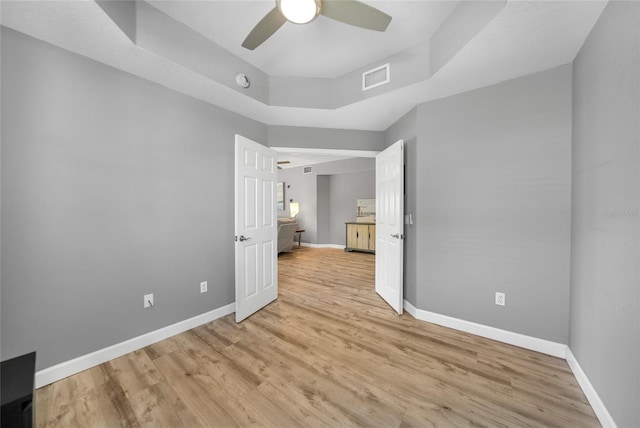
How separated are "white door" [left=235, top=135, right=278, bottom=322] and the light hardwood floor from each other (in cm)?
39

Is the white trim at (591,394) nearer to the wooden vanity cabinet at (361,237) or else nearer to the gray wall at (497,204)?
the gray wall at (497,204)

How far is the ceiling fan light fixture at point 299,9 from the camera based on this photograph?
1.35 metres

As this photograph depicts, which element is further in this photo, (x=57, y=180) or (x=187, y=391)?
(x=57, y=180)

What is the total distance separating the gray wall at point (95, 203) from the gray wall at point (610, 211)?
121 inches

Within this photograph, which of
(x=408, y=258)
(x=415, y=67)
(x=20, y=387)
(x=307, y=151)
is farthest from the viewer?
(x=307, y=151)

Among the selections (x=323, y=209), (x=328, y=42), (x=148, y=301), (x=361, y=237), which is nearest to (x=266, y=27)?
(x=328, y=42)

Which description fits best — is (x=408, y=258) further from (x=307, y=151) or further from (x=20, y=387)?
(x=20, y=387)

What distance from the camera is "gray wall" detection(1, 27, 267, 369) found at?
152 centimetres

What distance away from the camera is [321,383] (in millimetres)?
1622

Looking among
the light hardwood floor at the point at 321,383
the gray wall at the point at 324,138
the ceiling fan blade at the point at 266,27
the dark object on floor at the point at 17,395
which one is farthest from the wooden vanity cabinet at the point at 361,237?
the dark object on floor at the point at 17,395

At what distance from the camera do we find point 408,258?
9.16 ft

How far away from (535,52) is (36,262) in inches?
153

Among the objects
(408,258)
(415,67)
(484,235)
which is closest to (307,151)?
(415,67)

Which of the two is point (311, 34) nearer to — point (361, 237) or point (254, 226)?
point (254, 226)
